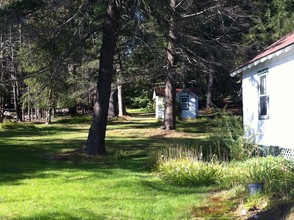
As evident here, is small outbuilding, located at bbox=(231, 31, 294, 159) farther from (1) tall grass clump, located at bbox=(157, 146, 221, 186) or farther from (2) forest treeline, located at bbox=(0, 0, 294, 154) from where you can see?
(2) forest treeline, located at bbox=(0, 0, 294, 154)

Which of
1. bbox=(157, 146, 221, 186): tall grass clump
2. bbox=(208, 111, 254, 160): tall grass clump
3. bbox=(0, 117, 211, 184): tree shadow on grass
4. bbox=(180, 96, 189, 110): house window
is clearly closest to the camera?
bbox=(157, 146, 221, 186): tall grass clump

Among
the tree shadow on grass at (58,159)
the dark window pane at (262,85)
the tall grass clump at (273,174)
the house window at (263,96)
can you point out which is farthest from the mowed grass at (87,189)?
the dark window pane at (262,85)

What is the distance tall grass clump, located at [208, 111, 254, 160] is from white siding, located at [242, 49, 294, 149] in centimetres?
33

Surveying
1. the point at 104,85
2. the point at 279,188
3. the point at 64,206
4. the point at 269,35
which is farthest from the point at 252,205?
the point at 269,35

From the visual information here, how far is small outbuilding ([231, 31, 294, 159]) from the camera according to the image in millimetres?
12016

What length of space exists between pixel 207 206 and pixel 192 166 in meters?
2.58

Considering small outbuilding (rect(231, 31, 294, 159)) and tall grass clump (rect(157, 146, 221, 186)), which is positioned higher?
small outbuilding (rect(231, 31, 294, 159))

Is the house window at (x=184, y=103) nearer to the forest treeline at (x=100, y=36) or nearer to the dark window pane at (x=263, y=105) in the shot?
the forest treeline at (x=100, y=36)

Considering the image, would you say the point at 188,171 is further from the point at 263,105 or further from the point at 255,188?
the point at 263,105

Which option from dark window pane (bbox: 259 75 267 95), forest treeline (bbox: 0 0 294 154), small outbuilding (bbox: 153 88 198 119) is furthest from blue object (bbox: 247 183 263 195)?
small outbuilding (bbox: 153 88 198 119)

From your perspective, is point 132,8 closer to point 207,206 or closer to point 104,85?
point 104,85

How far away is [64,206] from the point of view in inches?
310

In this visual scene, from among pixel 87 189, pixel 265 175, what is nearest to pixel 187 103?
pixel 87 189

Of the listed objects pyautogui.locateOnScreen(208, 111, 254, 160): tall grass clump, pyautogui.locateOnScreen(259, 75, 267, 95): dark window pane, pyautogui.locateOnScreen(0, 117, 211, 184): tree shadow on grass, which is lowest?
pyautogui.locateOnScreen(0, 117, 211, 184): tree shadow on grass
